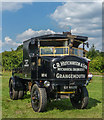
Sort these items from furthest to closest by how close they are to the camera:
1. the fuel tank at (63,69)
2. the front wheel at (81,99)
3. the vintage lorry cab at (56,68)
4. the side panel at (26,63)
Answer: the side panel at (26,63), the front wheel at (81,99), the vintage lorry cab at (56,68), the fuel tank at (63,69)

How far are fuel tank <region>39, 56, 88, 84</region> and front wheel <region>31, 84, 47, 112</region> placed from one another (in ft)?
2.06

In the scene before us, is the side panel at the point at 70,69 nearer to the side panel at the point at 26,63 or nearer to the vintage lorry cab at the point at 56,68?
the vintage lorry cab at the point at 56,68

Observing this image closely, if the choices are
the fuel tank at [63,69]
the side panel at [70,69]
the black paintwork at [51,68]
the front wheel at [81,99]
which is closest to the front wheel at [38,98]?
the black paintwork at [51,68]

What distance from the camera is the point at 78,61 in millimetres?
8703

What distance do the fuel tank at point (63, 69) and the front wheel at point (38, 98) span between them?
2.06ft

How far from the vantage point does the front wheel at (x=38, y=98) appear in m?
8.34

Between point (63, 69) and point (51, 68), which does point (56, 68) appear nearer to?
point (51, 68)

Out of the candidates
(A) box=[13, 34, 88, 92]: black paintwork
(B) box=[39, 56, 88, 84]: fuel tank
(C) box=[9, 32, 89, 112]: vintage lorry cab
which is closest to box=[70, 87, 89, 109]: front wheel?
(C) box=[9, 32, 89, 112]: vintage lorry cab

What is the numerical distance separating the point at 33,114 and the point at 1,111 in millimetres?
1644

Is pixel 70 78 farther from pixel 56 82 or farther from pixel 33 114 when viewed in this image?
pixel 33 114

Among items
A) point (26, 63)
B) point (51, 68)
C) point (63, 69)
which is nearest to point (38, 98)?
point (51, 68)

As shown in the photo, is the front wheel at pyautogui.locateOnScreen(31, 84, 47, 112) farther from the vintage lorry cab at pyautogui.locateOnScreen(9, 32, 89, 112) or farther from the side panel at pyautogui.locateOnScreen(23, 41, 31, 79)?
the side panel at pyautogui.locateOnScreen(23, 41, 31, 79)

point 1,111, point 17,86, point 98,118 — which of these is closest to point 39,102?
point 1,111

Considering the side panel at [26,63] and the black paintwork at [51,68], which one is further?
the side panel at [26,63]
